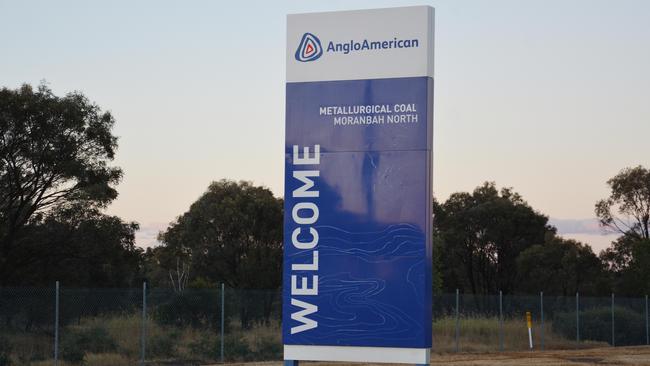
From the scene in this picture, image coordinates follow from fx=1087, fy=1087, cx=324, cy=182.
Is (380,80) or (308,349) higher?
(380,80)

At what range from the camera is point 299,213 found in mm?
14305

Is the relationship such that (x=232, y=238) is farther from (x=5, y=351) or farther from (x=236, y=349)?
(x=5, y=351)

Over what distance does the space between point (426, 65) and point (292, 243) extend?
2.91 m

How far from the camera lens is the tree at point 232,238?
58.8m

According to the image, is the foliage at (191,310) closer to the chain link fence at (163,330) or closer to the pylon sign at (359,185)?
the chain link fence at (163,330)

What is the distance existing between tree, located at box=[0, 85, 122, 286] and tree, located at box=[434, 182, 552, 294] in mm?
37850

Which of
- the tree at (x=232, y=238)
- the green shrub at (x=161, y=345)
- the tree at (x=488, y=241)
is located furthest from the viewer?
the tree at (x=488, y=241)

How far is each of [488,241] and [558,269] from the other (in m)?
6.83

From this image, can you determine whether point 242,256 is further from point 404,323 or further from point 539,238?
point 404,323

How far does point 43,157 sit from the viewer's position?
45.8 meters

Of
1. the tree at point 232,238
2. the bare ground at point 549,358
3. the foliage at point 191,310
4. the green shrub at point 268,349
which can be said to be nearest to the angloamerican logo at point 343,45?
the bare ground at point 549,358

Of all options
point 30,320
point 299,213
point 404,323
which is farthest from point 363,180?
point 30,320

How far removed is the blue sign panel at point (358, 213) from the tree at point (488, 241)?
66.1m

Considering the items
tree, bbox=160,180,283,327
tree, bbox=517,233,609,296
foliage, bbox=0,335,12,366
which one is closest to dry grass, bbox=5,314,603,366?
foliage, bbox=0,335,12,366
